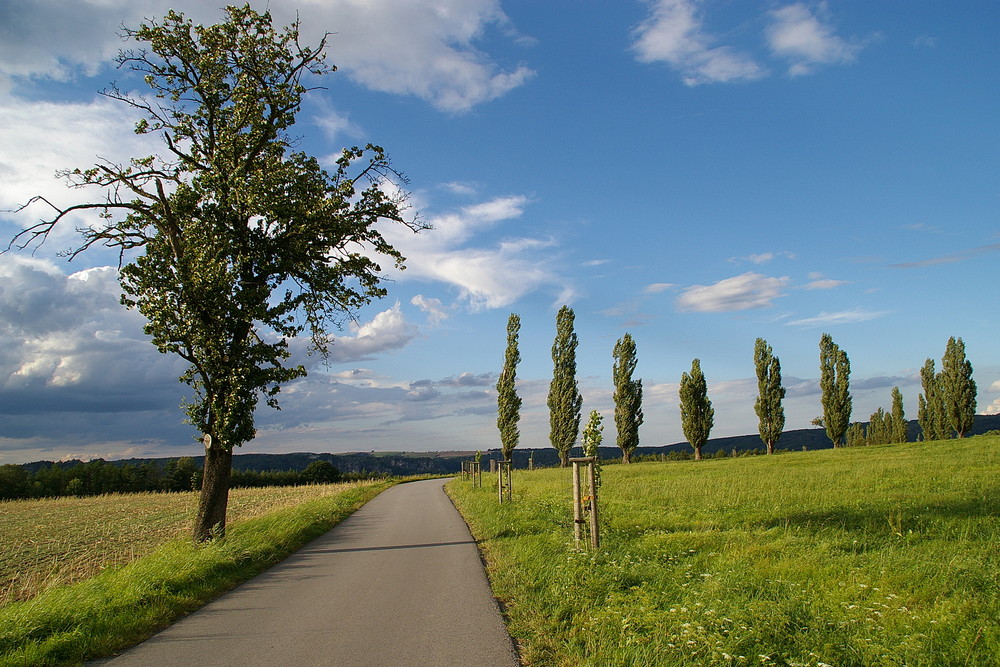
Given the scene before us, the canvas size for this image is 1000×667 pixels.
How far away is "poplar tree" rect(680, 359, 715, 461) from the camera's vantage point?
2249 inches

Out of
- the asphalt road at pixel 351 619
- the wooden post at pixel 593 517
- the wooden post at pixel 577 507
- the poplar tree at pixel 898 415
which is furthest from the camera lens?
the poplar tree at pixel 898 415

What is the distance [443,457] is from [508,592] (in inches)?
7439

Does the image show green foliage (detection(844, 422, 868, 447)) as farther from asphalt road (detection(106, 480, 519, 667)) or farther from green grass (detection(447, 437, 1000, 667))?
asphalt road (detection(106, 480, 519, 667))

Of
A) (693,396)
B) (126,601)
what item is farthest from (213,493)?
(693,396)

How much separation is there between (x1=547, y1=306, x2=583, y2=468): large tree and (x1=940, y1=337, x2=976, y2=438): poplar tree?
38714 mm

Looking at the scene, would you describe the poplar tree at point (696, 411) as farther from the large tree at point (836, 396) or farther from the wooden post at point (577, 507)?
the wooden post at point (577, 507)

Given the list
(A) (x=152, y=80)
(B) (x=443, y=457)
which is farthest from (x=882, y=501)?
(B) (x=443, y=457)

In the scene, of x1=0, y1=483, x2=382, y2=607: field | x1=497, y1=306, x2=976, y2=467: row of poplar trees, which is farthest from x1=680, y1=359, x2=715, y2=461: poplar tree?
x1=0, y1=483, x2=382, y2=607: field

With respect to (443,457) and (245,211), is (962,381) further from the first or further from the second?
(443,457)

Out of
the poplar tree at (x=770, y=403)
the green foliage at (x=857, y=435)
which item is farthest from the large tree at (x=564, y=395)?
the green foliage at (x=857, y=435)

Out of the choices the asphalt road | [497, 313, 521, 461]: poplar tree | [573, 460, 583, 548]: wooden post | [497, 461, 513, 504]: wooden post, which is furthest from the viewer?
[497, 313, 521, 461]: poplar tree

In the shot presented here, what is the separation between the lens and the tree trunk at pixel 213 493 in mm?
12172

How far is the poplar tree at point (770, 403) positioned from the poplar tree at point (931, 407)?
18238 millimetres

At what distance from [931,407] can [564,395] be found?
50.6 m
